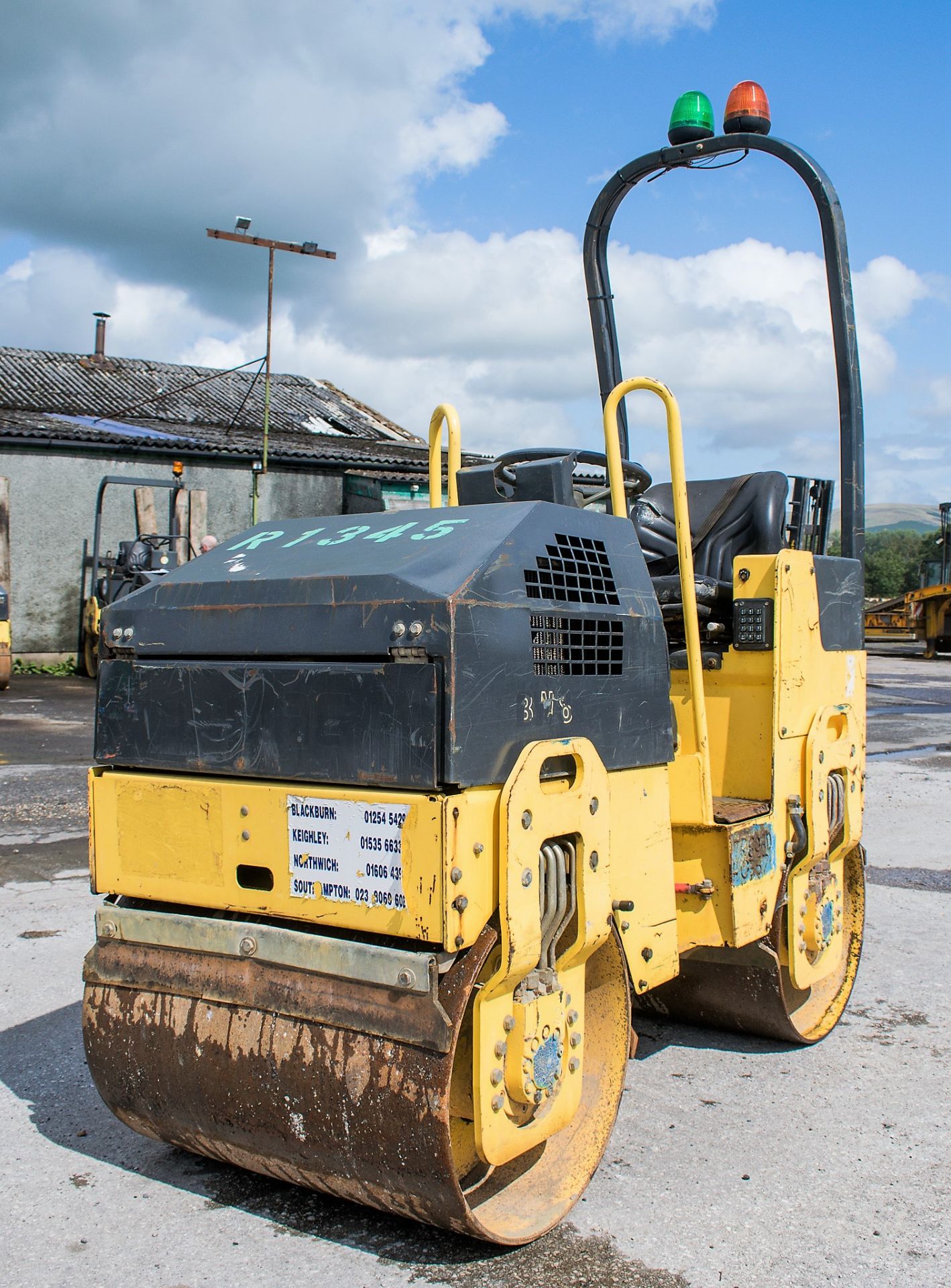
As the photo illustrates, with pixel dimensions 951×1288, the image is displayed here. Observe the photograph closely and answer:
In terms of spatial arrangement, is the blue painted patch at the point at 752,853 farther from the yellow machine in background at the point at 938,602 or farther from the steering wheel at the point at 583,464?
the yellow machine in background at the point at 938,602

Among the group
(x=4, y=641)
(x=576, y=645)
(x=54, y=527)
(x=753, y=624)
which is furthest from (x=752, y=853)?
(x=54, y=527)

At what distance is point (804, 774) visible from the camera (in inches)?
150

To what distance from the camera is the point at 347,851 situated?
2.49 meters

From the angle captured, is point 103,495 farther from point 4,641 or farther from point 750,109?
point 750,109

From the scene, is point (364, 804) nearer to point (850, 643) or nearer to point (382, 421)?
point (850, 643)

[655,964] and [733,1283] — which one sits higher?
[655,964]

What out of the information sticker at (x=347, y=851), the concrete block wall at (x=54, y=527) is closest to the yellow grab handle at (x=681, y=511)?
the information sticker at (x=347, y=851)

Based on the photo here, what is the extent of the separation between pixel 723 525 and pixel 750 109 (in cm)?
140

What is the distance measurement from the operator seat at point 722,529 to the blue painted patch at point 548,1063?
1.70 m

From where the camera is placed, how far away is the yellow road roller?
242cm

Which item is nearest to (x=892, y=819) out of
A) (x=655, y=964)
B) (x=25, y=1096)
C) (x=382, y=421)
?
(x=655, y=964)

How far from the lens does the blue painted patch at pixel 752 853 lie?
11.0ft

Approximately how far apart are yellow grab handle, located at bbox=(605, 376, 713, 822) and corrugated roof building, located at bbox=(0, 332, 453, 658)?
15.0 metres

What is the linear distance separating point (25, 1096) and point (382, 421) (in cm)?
2342
